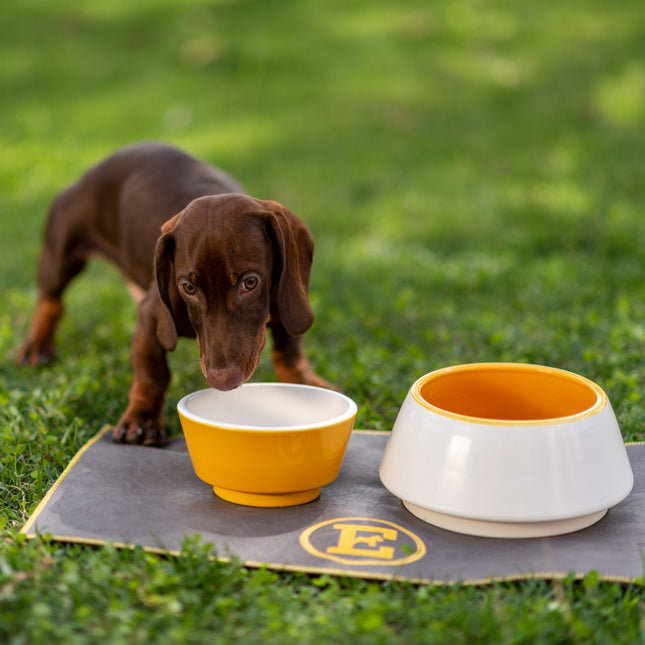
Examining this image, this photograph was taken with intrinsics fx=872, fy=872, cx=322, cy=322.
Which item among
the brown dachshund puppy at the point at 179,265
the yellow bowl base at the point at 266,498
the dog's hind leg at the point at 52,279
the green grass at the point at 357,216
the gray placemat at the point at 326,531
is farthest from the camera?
the dog's hind leg at the point at 52,279

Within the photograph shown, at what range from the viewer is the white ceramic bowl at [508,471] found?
7.74ft

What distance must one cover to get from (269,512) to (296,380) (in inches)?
38.8

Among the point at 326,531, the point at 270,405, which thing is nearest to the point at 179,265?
the point at 270,405

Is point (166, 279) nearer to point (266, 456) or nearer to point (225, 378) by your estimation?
point (225, 378)

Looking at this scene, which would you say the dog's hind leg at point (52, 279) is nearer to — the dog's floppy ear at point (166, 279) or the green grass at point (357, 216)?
the green grass at point (357, 216)

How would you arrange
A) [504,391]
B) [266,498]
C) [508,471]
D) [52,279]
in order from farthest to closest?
1. [52,279]
2. [504,391]
3. [266,498]
4. [508,471]

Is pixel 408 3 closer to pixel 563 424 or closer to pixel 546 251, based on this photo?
pixel 546 251

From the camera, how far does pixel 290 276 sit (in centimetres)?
304

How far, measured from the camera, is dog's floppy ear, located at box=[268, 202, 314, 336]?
9.77ft

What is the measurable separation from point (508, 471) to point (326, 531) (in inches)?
21.5

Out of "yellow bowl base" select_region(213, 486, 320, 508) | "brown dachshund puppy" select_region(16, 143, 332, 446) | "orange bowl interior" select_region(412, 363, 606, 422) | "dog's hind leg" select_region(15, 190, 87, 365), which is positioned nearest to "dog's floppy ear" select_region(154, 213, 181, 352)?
"brown dachshund puppy" select_region(16, 143, 332, 446)

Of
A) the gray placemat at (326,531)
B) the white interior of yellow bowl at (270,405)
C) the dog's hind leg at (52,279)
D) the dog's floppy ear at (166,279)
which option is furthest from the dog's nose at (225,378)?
the dog's hind leg at (52,279)

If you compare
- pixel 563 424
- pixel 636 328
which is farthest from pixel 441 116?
pixel 563 424

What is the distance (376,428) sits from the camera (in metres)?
3.39
